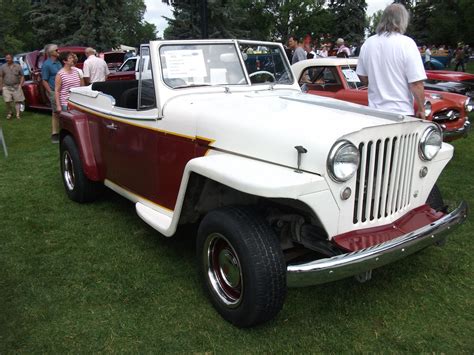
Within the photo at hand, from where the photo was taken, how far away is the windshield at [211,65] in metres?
3.47

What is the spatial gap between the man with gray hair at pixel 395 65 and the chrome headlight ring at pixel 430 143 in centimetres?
85

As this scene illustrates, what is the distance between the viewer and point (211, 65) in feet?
11.8

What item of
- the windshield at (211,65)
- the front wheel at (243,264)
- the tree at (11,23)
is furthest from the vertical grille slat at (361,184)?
the tree at (11,23)

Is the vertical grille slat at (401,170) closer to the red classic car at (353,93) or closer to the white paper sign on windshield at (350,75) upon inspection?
the red classic car at (353,93)

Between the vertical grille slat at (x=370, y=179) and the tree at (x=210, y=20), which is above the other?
the tree at (x=210, y=20)

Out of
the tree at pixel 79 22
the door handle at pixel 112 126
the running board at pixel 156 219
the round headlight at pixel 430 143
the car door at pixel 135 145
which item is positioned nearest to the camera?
the round headlight at pixel 430 143

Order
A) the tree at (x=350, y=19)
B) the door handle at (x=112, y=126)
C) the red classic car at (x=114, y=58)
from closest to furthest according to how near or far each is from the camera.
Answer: the door handle at (x=112, y=126) → the red classic car at (x=114, y=58) → the tree at (x=350, y=19)

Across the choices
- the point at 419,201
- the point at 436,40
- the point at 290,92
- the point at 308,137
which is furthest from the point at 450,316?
the point at 436,40

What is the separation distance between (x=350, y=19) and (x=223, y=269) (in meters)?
31.3

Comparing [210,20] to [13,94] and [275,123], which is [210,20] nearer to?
[13,94]

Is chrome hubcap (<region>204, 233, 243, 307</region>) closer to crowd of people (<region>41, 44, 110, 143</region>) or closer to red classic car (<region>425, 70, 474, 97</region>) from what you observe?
crowd of people (<region>41, 44, 110, 143</region>)

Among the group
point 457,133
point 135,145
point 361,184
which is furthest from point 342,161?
point 457,133

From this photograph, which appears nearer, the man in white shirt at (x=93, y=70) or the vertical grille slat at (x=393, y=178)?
the vertical grille slat at (x=393, y=178)

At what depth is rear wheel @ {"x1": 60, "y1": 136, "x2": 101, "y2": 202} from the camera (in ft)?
15.1
